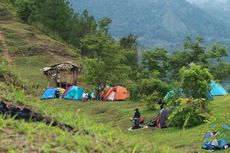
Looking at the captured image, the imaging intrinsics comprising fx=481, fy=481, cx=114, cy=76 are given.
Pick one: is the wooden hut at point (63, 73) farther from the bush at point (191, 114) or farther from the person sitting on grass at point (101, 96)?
the bush at point (191, 114)

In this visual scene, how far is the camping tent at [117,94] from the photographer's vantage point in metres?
30.9

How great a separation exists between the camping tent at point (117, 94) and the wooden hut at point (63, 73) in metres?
7.43

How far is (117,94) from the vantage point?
31.1 metres

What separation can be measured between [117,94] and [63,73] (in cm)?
873

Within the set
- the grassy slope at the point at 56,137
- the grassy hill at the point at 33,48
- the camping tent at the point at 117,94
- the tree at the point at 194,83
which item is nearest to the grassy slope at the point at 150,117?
the grassy slope at the point at 56,137

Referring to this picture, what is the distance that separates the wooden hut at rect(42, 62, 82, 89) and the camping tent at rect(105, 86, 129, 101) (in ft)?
24.4

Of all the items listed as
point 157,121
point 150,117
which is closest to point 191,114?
point 157,121

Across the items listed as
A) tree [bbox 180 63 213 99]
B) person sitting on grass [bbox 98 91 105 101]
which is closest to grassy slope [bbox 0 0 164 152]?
tree [bbox 180 63 213 99]

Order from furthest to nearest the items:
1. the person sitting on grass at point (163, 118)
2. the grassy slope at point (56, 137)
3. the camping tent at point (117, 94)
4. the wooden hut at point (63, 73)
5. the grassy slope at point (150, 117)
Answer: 1. the wooden hut at point (63, 73)
2. the camping tent at point (117, 94)
3. the person sitting on grass at point (163, 118)
4. the grassy slope at point (150, 117)
5. the grassy slope at point (56, 137)

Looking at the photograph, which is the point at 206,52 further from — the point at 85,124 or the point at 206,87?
the point at 85,124

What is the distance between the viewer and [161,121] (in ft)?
62.3

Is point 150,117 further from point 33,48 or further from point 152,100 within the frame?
point 33,48

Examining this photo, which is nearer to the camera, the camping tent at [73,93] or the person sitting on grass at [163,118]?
the person sitting on grass at [163,118]

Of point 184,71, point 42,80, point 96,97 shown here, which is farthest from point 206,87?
point 42,80
